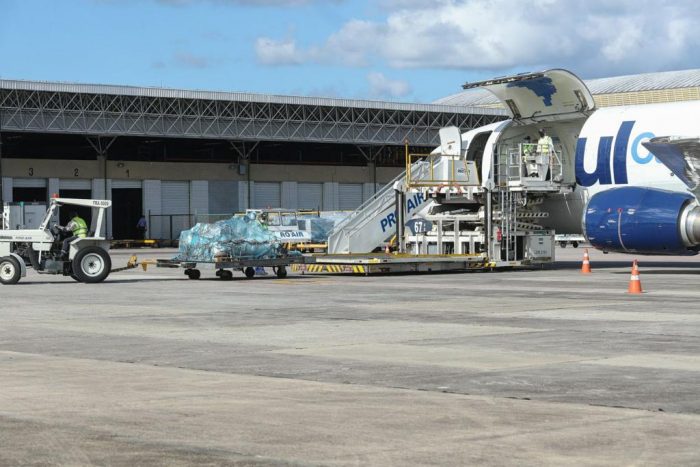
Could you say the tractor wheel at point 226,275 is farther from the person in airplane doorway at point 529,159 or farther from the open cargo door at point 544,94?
the person in airplane doorway at point 529,159

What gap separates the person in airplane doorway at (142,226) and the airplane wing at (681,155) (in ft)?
149

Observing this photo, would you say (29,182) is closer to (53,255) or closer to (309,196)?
(309,196)

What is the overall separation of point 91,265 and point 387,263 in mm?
8068

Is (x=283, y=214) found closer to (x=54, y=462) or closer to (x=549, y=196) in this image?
(x=549, y=196)

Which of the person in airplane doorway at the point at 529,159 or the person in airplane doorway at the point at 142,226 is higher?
the person in airplane doorway at the point at 529,159

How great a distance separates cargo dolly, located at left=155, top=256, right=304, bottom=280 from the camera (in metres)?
30.5

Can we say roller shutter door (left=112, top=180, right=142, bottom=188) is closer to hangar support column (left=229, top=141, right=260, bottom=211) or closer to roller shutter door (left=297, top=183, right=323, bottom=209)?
hangar support column (left=229, top=141, right=260, bottom=211)

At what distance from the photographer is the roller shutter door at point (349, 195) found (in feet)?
261

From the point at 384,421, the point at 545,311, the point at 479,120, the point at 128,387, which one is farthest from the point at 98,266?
the point at 479,120

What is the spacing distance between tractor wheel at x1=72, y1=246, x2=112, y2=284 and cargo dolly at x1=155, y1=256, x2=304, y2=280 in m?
2.08

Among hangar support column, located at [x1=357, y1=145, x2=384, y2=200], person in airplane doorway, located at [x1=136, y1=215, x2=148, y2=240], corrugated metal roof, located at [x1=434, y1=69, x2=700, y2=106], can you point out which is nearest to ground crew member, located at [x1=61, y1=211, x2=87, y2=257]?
person in airplane doorway, located at [x1=136, y1=215, x2=148, y2=240]

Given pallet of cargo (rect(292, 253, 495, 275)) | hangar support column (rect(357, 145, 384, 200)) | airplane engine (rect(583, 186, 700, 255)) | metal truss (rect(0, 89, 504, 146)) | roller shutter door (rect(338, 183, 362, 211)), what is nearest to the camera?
airplane engine (rect(583, 186, 700, 255))

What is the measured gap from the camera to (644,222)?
96.7 feet

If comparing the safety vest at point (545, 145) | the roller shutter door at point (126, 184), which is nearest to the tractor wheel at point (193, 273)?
the safety vest at point (545, 145)
